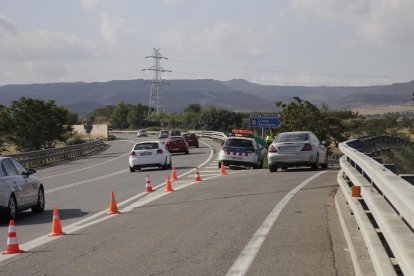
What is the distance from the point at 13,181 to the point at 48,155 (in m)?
29.6

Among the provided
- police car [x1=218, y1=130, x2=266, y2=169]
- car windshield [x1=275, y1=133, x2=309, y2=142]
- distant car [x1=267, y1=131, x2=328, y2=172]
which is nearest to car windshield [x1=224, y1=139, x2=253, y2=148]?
police car [x1=218, y1=130, x2=266, y2=169]

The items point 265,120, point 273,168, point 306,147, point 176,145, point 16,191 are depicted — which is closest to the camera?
point 16,191

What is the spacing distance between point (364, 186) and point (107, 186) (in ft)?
49.2

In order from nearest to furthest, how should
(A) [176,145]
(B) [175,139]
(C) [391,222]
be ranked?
(C) [391,222] < (A) [176,145] < (B) [175,139]

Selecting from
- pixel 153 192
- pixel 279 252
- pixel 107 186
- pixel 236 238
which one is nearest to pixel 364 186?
pixel 279 252

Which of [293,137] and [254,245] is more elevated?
[293,137]

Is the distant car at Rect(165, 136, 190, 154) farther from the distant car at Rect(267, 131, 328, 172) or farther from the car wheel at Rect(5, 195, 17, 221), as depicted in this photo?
the car wheel at Rect(5, 195, 17, 221)

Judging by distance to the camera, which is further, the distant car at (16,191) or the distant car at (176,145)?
the distant car at (176,145)

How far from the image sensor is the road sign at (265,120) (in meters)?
49.2

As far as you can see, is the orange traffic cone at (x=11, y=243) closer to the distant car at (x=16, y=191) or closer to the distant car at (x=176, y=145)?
the distant car at (x=16, y=191)

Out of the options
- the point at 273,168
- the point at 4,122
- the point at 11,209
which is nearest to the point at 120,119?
the point at 4,122

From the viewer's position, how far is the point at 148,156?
3061cm

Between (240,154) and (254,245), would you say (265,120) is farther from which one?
(254,245)

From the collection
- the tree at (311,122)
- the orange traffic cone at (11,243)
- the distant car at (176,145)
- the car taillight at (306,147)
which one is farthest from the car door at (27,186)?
the tree at (311,122)
